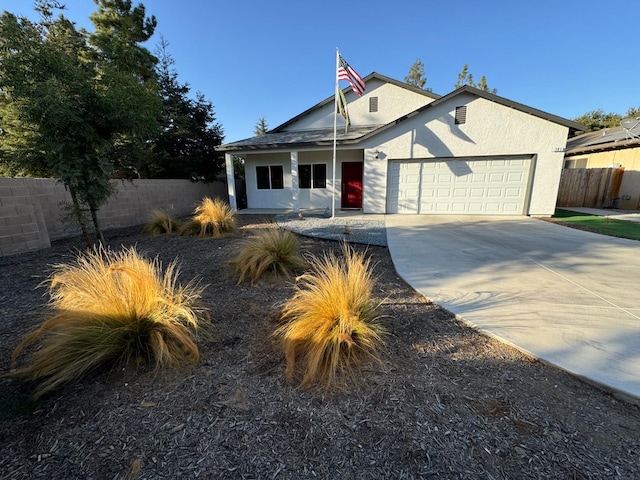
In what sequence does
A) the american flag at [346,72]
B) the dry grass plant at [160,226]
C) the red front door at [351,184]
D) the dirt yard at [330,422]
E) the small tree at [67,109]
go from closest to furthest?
1. the dirt yard at [330,422]
2. the small tree at [67,109]
3. the dry grass plant at [160,226]
4. the american flag at [346,72]
5. the red front door at [351,184]

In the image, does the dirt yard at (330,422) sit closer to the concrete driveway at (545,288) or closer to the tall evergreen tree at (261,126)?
the concrete driveway at (545,288)

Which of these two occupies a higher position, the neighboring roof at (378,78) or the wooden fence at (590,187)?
the neighboring roof at (378,78)

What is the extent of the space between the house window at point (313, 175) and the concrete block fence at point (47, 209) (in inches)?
237

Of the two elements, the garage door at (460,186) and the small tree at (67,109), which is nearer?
the small tree at (67,109)

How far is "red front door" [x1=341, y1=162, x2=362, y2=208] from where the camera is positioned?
11.9 m

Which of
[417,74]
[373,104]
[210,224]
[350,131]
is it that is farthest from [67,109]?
[417,74]

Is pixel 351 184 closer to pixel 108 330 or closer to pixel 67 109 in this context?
pixel 67 109

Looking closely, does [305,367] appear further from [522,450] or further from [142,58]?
[142,58]

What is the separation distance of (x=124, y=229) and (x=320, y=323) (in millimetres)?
9325

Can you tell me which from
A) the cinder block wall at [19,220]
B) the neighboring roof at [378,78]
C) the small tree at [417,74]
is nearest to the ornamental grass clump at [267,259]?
the cinder block wall at [19,220]

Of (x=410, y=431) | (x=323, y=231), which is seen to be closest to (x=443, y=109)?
(x=323, y=231)

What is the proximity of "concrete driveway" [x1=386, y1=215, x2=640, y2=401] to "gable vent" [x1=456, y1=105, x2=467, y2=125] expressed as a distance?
4.62m

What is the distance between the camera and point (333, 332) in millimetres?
2209

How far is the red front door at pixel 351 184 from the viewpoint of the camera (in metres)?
11.9
